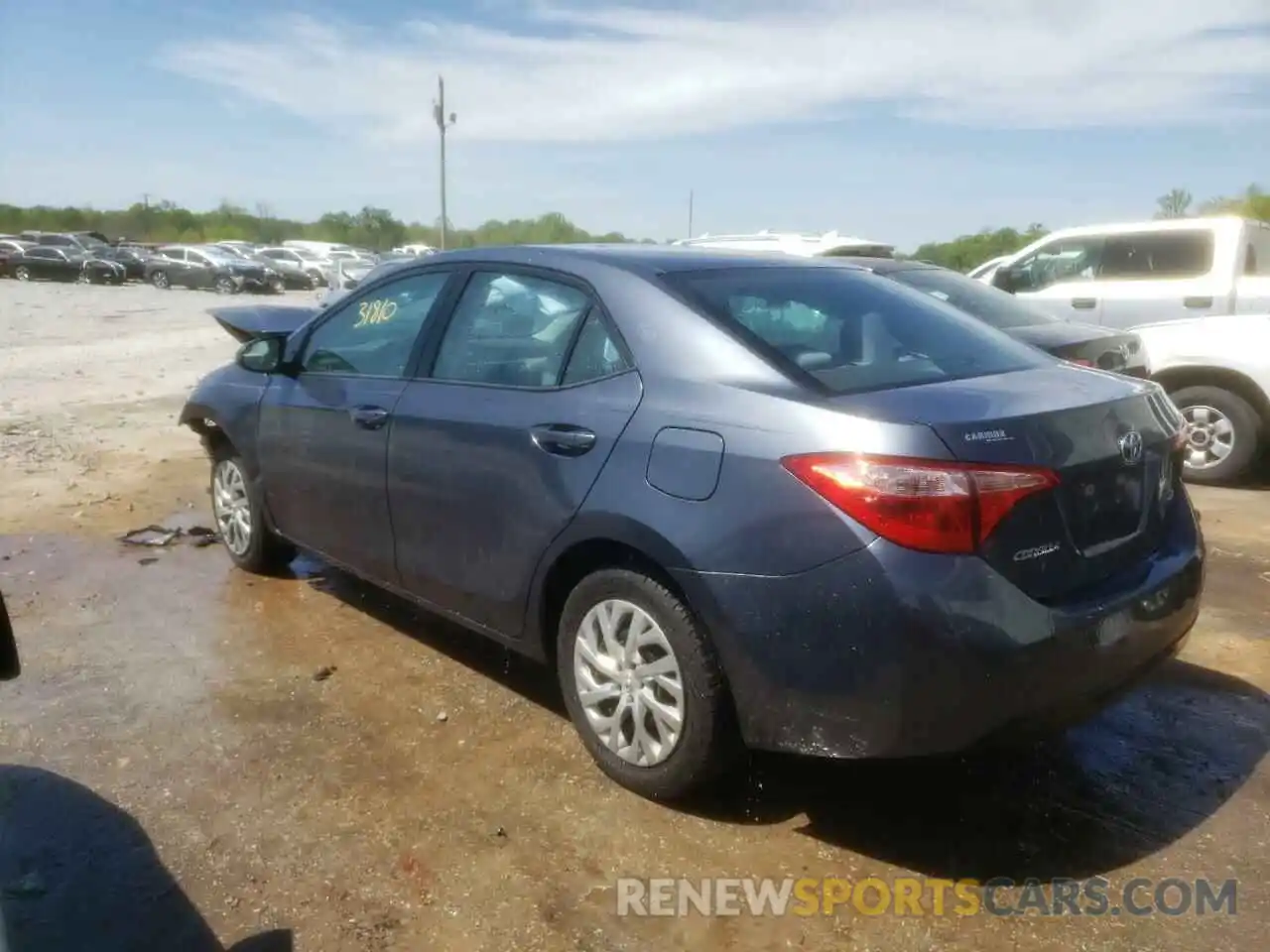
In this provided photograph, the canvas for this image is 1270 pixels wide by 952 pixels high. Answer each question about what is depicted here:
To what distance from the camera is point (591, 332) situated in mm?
3436

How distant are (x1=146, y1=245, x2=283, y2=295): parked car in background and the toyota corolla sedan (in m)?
34.2

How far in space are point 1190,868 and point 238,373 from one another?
4.33 metres

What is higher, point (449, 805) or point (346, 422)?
point (346, 422)

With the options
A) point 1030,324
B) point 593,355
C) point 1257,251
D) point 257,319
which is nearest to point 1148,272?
point 1257,251

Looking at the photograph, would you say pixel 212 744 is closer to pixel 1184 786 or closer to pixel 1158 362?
pixel 1184 786

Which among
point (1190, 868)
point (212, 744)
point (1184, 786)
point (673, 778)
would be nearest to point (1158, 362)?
point (1184, 786)

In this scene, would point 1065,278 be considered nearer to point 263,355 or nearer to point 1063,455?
point 263,355

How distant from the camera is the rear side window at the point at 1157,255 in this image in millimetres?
10094

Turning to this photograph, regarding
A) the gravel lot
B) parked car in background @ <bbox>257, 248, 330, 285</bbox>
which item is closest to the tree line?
parked car in background @ <bbox>257, 248, 330, 285</bbox>

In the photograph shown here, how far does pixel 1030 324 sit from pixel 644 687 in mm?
4686

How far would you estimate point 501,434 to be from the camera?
11.5ft

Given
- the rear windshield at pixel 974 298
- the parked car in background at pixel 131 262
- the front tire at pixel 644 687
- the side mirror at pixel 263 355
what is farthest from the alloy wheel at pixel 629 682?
the parked car in background at pixel 131 262

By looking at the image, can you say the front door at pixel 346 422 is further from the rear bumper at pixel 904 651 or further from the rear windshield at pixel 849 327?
the rear bumper at pixel 904 651

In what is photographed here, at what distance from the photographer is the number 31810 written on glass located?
435cm
